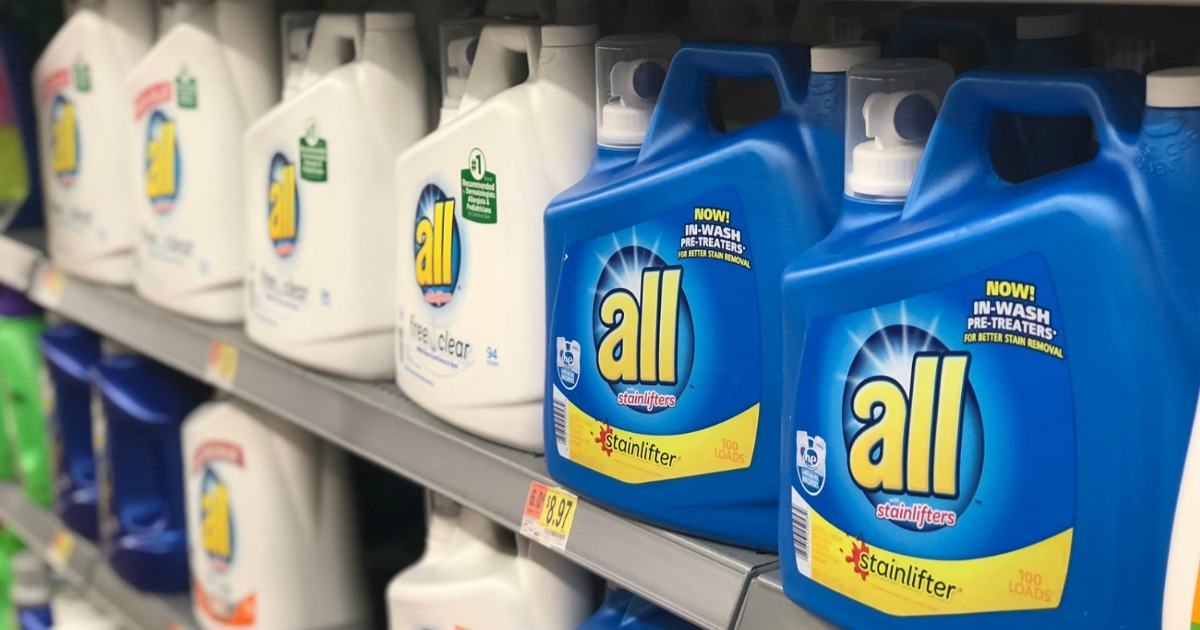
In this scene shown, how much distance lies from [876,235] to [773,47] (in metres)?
0.21

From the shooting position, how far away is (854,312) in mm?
903

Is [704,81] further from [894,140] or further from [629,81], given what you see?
[894,140]

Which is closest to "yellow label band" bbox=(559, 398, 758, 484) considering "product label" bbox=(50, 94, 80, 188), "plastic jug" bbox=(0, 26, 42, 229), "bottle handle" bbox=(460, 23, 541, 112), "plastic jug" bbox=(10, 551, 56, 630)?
"bottle handle" bbox=(460, 23, 541, 112)

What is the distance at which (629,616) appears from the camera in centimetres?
131

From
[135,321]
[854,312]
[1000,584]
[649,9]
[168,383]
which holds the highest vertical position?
[649,9]

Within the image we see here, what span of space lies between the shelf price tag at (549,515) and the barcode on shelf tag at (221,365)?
568mm

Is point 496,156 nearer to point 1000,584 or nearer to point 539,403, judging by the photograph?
point 539,403

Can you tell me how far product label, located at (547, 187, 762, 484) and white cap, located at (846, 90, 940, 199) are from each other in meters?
0.13

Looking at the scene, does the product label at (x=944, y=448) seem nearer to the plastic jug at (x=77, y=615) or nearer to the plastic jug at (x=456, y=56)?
the plastic jug at (x=456, y=56)

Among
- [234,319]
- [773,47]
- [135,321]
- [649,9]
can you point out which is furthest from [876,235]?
[135,321]

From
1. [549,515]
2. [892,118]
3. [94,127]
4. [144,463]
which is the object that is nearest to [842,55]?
[892,118]

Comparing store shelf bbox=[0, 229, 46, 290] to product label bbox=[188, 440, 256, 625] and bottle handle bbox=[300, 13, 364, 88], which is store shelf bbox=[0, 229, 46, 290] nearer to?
product label bbox=[188, 440, 256, 625]

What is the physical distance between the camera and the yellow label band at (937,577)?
0.84m

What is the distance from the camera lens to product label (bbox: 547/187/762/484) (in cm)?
105
